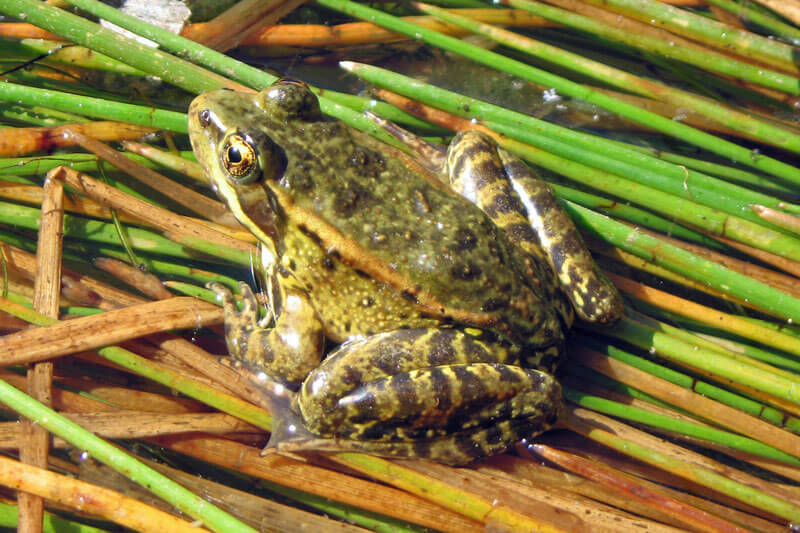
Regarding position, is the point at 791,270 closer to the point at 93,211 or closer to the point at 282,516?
the point at 282,516

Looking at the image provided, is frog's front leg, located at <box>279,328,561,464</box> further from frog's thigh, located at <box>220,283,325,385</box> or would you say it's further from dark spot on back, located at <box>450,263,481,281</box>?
dark spot on back, located at <box>450,263,481,281</box>

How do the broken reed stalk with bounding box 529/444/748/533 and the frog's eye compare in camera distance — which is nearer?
the frog's eye

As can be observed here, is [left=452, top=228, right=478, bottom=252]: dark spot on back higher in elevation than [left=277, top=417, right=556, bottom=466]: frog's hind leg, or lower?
higher

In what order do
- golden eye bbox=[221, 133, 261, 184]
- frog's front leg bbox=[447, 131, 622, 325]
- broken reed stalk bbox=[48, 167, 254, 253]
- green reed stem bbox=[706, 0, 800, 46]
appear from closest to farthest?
golden eye bbox=[221, 133, 261, 184] < frog's front leg bbox=[447, 131, 622, 325] < broken reed stalk bbox=[48, 167, 254, 253] < green reed stem bbox=[706, 0, 800, 46]

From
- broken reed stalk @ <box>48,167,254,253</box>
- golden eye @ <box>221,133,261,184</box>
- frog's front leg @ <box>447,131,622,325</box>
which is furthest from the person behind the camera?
broken reed stalk @ <box>48,167,254,253</box>

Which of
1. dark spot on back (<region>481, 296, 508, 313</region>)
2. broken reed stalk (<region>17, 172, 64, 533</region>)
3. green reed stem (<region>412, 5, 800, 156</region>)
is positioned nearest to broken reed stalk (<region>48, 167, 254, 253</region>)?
broken reed stalk (<region>17, 172, 64, 533</region>)

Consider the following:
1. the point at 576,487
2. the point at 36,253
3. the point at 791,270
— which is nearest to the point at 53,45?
the point at 36,253

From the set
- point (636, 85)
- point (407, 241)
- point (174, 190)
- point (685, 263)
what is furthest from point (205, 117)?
point (636, 85)
